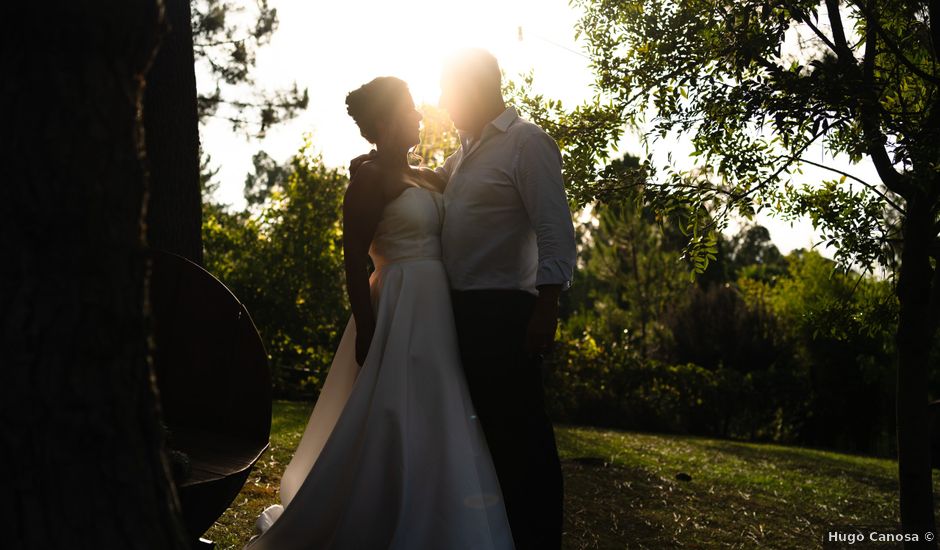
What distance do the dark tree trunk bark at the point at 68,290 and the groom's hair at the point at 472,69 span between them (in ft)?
6.93

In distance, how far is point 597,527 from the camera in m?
6.08

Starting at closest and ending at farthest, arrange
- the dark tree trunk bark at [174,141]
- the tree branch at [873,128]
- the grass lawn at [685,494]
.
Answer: the tree branch at [873,128] < the dark tree trunk bark at [174,141] < the grass lawn at [685,494]

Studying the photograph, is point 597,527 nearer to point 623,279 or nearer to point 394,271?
point 394,271

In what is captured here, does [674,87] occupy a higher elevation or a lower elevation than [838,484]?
higher

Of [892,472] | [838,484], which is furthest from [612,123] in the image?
[892,472]

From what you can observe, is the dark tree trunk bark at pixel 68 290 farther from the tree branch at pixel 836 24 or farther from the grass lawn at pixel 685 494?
the tree branch at pixel 836 24

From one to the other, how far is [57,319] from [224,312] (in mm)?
2069

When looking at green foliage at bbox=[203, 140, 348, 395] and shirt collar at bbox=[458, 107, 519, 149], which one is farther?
green foliage at bbox=[203, 140, 348, 395]

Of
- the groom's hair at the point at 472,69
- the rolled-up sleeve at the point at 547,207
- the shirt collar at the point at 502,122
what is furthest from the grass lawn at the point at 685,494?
the groom's hair at the point at 472,69

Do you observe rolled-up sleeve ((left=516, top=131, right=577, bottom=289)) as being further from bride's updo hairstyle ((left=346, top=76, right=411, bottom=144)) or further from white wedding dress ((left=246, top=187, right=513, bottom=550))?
bride's updo hairstyle ((left=346, top=76, right=411, bottom=144))

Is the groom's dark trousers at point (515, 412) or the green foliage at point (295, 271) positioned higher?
the green foliage at point (295, 271)

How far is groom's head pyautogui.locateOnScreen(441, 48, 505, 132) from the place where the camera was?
3.90 metres

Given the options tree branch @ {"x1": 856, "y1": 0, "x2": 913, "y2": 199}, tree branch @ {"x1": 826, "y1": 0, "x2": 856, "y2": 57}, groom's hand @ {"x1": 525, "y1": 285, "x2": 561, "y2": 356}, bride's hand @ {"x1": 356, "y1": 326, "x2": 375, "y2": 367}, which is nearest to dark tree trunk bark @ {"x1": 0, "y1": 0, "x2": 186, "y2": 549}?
groom's hand @ {"x1": 525, "y1": 285, "x2": 561, "y2": 356}

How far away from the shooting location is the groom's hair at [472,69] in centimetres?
390
